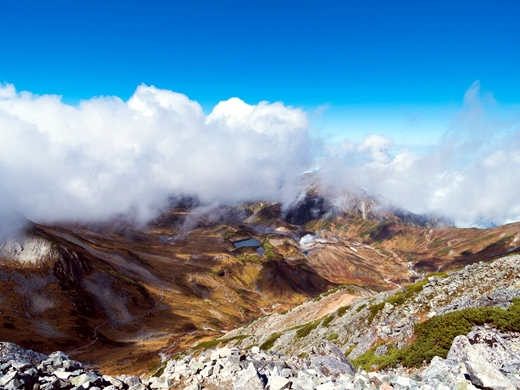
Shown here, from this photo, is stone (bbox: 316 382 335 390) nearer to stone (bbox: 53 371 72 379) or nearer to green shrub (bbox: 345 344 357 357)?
stone (bbox: 53 371 72 379)

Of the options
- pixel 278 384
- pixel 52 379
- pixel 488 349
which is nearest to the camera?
pixel 278 384

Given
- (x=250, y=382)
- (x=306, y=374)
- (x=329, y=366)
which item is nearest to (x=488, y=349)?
(x=329, y=366)

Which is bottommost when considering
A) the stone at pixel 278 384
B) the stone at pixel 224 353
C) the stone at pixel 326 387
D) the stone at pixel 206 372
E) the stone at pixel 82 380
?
the stone at pixel 206 372

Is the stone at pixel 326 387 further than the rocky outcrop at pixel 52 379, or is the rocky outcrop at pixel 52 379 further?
the rocky outcrop at pixel 52 379

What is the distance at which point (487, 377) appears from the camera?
13000mm

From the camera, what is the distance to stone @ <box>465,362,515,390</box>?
41.4 feet

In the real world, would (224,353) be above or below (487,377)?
below

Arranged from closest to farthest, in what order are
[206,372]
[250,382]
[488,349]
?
[488,349], [250,382], [206,372]

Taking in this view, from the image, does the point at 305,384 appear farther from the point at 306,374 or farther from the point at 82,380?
the point at 82,380

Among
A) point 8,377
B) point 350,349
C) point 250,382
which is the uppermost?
point 8,377

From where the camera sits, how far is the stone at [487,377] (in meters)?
12.6

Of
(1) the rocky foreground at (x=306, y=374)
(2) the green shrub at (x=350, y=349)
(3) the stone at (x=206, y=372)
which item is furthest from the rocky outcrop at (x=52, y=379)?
(2) the green shrub at (x=350, y=349)

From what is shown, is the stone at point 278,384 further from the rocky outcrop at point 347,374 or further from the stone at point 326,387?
the stone at point 326,387

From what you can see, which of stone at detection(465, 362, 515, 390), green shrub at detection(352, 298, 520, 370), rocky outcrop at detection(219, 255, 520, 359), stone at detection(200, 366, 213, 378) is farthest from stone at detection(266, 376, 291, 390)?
rocky outcrop at detection(219, 255, 520, 359)
